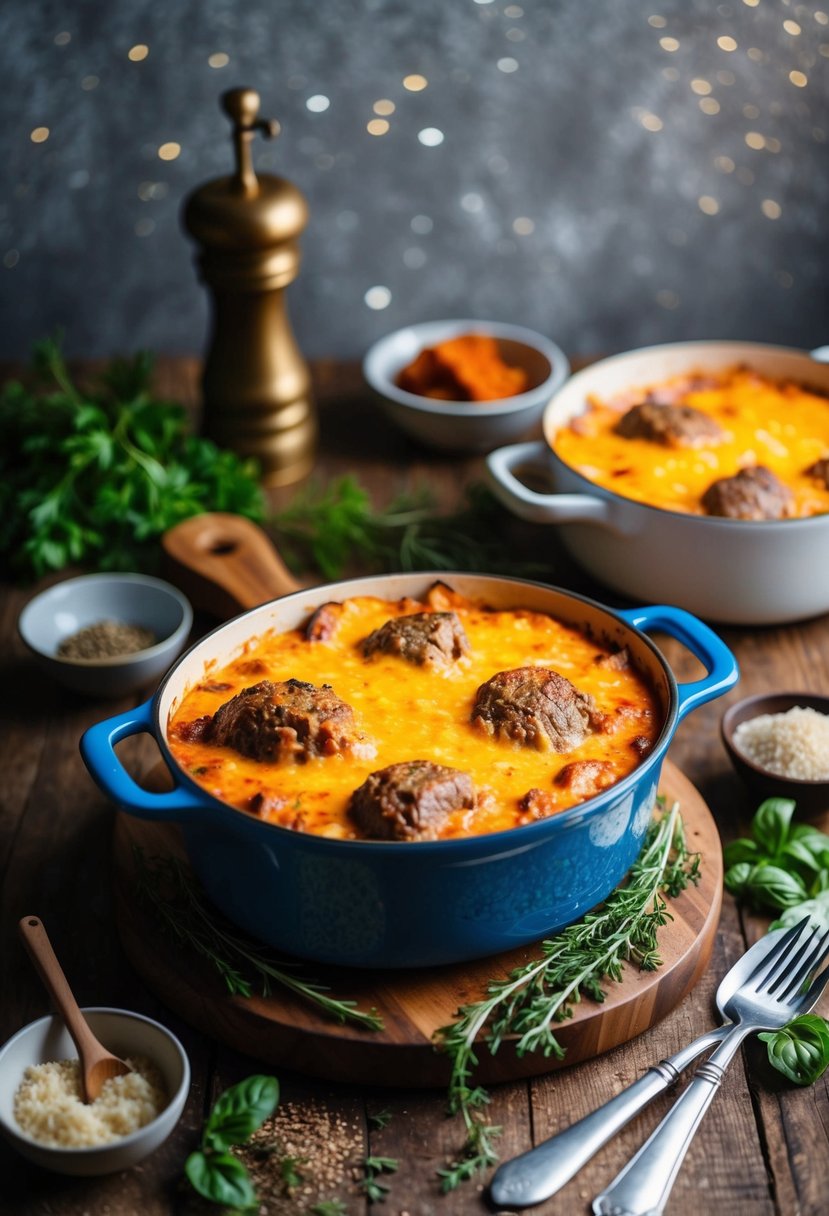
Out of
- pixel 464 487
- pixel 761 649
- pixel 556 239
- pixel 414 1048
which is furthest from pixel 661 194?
pixel 414 1048

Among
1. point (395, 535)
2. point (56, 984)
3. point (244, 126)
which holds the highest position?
point (244, 126)

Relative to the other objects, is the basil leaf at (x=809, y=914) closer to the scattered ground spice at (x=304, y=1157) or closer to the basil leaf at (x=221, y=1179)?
the scattered ground spice at (x=304, y=1157)

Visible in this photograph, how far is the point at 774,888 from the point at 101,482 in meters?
2.31

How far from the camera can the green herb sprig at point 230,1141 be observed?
2.10m

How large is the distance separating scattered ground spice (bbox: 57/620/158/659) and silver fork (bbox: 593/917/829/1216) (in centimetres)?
178

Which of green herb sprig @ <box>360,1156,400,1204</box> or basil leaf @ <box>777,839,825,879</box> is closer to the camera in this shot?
green herb sprig @ <box>360,1156,400,1204</box>

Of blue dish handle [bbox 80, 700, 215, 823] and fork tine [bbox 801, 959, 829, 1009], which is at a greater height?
blue dish handle [bbox 80, 700, 215, 823]

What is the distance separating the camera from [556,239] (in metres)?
5.53

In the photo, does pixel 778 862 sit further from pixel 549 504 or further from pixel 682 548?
pixel 549 504

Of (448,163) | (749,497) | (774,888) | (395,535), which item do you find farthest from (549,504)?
(448,163)

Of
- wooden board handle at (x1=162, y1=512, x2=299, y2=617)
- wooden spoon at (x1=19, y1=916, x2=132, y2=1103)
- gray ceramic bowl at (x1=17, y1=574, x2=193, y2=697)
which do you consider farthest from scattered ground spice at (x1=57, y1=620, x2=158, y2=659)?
wooden spoon at (x1=19, y1=916, x2=132, y2=1103)

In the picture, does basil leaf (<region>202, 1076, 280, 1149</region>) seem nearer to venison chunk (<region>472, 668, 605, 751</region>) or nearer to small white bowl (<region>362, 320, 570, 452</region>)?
venison chunk (<region>472, 668, 605, 751</region>)

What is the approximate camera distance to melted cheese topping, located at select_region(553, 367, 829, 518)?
361 cm

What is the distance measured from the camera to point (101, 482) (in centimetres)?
401
